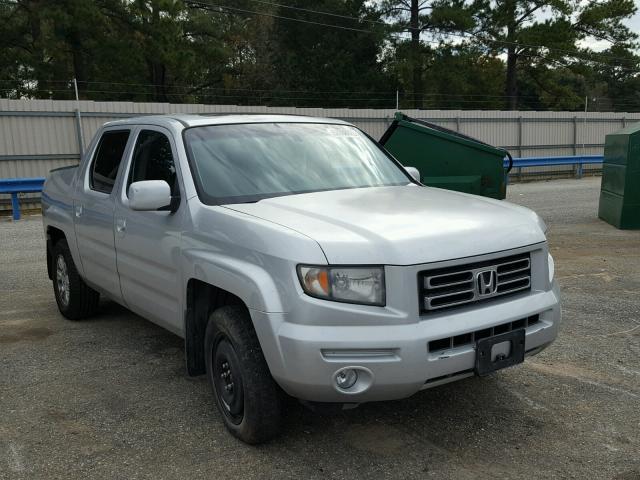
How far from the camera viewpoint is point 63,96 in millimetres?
30641

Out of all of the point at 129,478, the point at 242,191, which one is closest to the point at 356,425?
the point at 129,478

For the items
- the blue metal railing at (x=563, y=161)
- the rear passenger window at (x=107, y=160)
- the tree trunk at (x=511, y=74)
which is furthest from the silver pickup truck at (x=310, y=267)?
the tree trunk at (x=511, y=74)

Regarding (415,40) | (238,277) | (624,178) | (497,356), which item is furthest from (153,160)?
(415,40)

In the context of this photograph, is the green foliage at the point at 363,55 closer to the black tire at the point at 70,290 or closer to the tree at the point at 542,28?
the tree at the point at 542,28

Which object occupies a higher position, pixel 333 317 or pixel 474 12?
pixel 474 12

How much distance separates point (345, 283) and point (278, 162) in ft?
4.59

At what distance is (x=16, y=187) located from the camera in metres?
13.8

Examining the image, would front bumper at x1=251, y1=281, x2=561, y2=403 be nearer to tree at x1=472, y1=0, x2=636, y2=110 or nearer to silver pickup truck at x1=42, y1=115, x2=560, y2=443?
silver pickup truck at x1=42, y1=115, x2=560, y2=443

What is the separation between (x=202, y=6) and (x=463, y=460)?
124ft

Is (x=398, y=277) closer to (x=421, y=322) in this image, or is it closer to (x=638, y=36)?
(x=421, y=322)

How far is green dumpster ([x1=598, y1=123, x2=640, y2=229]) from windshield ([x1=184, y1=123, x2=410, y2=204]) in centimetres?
696

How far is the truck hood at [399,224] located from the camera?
3.03m

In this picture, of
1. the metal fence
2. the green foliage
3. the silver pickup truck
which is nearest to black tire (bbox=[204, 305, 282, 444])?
the silver pickup truck

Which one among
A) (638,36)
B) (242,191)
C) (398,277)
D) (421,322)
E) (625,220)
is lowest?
(625,220)
